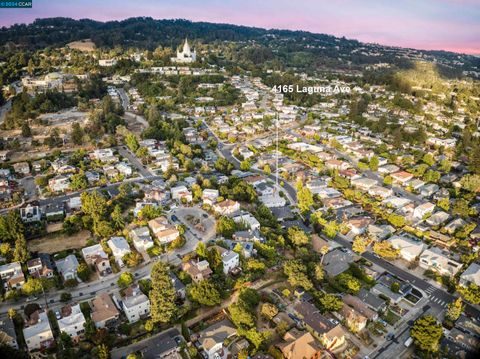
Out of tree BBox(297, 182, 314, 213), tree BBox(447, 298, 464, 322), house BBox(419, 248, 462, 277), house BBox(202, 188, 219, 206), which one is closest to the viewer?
tree BBox(447, 298, 464, 322)

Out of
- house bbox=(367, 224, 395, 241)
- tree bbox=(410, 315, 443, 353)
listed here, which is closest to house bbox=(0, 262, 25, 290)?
tree bbox=(410, 315, 443, 353)

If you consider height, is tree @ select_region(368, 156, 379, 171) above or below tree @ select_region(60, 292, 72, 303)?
above

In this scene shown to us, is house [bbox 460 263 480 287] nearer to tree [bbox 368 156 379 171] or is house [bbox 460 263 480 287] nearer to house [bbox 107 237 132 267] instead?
tree [bbox 368 156 379 171]

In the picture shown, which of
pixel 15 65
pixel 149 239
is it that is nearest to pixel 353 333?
pixel 149 239

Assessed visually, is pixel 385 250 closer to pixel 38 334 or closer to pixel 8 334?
pixel 38 334

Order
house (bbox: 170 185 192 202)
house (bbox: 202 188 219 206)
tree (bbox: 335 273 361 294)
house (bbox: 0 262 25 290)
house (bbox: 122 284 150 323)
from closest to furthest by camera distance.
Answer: house (bbox: 122 284 150 323) < house (bbox: 0 262 25 290) < tree (bbox: 335 273 361 294) < house (bbox: 202 188 219 206) < house (bbox: 170 185 192 202)

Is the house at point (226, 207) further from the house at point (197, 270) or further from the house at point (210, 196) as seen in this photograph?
the house at point (197, 270)

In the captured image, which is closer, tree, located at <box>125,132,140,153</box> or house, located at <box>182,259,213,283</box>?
house, located at <box>182,259,213,283</box>
